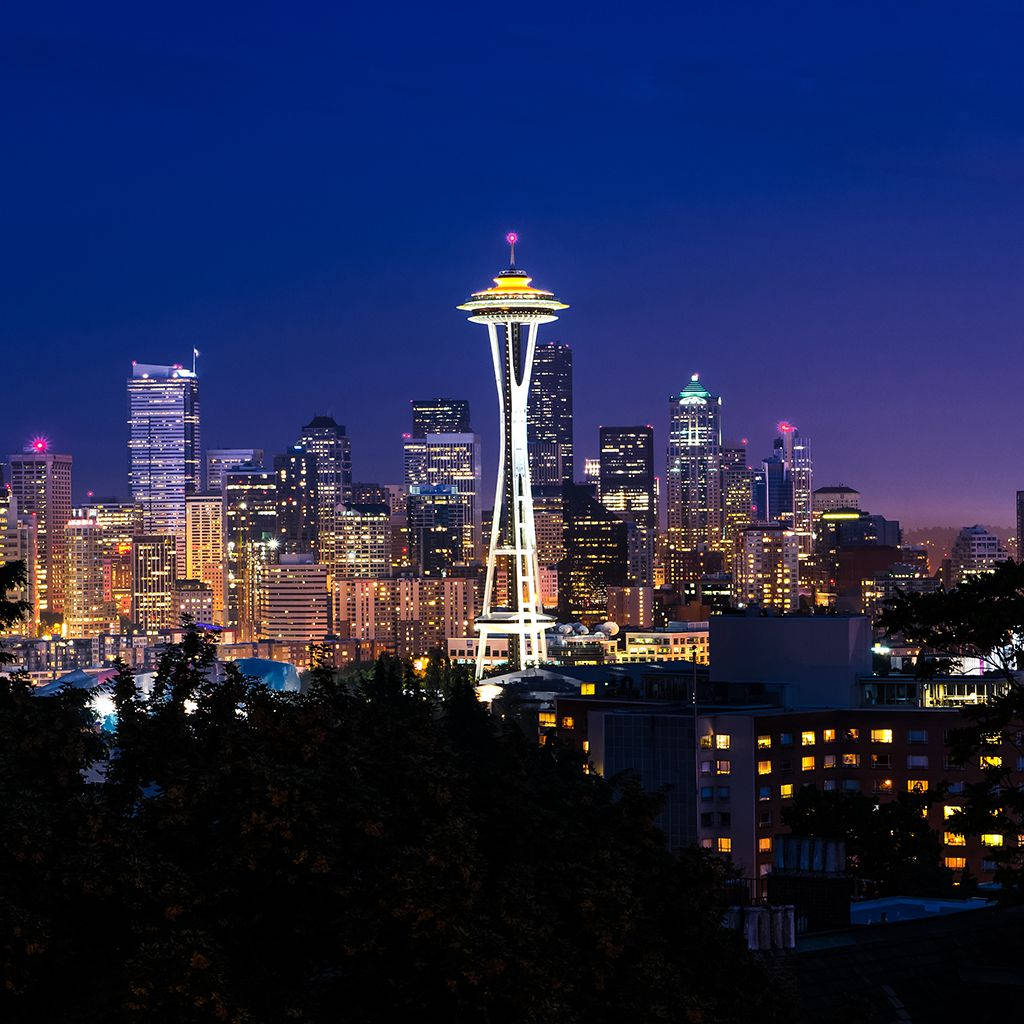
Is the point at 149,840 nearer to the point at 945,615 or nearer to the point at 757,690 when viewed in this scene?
the point at 945,615

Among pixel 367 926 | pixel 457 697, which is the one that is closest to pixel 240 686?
pixel 367 926

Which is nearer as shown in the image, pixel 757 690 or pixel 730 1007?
pixel 730 1007

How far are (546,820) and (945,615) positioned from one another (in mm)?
8945

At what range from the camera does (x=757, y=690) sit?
301 ft

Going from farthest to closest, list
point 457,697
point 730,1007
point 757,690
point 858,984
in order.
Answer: point 757,690 → point 457,697 → point 858,984 → point 730,1007

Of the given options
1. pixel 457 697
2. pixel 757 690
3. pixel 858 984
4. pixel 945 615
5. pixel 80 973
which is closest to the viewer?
pixel 80 973

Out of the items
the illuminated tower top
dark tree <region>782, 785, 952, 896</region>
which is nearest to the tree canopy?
dark tree <region>782, 785, 952, 896</region>

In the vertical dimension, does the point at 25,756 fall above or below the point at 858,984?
above

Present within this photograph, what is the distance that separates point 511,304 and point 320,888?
499 feet

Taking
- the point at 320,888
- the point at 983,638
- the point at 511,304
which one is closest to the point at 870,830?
the point at 983,638

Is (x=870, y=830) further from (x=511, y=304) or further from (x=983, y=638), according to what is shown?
(x=511, y=304)

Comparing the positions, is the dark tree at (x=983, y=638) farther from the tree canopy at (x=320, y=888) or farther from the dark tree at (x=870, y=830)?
the dark tree at (x=870, y=830)

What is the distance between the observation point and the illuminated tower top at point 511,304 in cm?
16850

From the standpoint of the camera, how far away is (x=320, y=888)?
17609mm
